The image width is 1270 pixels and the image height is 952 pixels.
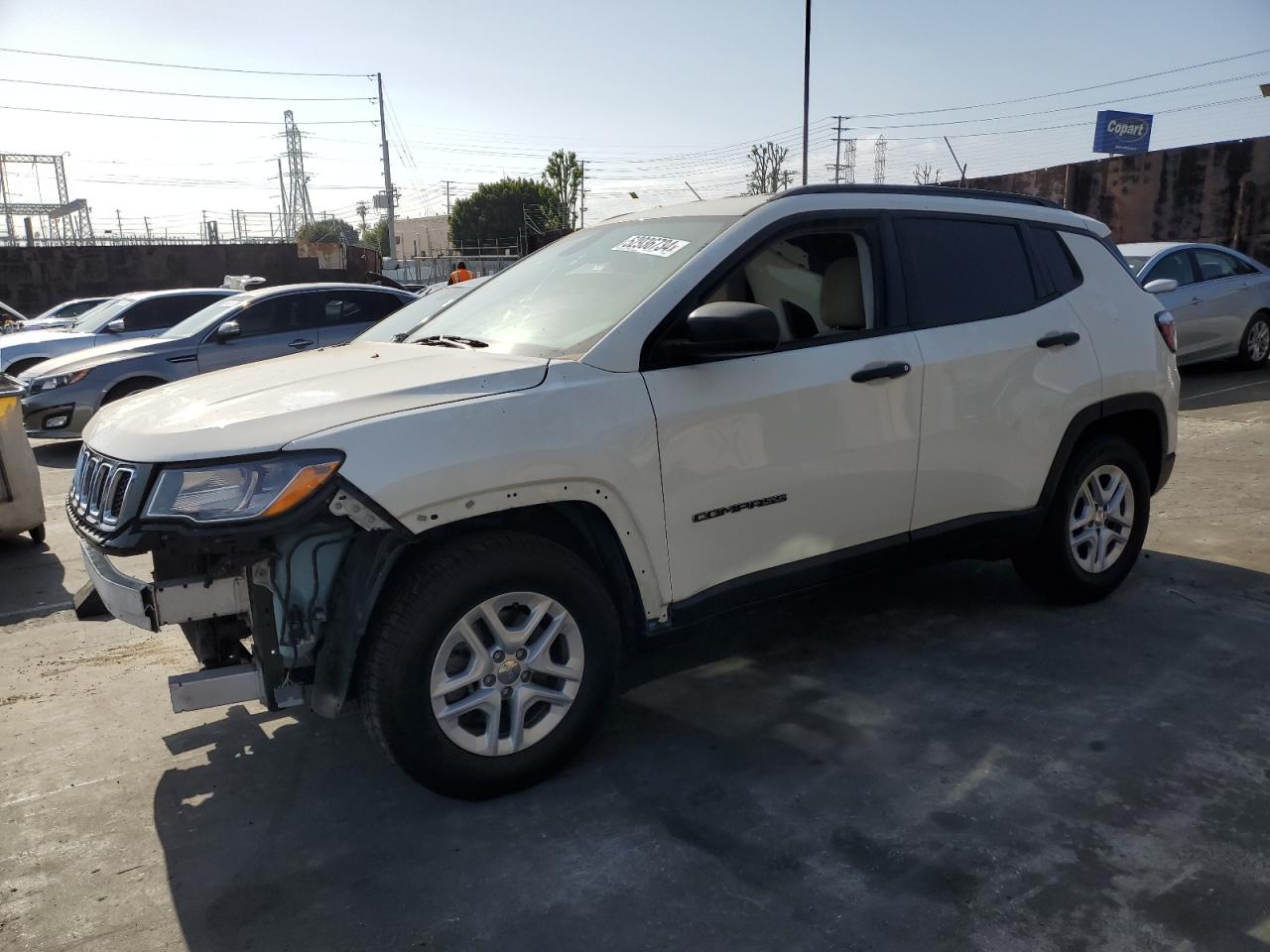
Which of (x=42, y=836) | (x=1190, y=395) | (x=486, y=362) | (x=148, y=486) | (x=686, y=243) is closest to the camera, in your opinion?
(x=148, y=486)

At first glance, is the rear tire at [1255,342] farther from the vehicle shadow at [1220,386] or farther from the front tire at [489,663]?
the front tire at [489,663]

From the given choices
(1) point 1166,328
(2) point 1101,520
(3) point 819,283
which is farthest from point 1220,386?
(3) point 819,283

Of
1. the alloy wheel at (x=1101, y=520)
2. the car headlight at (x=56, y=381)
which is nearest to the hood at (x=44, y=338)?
the car headlight at (x=56, y=381)

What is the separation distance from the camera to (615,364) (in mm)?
3119

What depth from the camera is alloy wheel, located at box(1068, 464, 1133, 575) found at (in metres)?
4.49

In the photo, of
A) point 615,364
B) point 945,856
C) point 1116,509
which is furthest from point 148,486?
point 1116,509

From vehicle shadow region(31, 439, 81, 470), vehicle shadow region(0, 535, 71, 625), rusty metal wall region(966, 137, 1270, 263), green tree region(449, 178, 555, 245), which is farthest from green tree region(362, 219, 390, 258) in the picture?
vehicle shadow region(0, 535, 71, 625)

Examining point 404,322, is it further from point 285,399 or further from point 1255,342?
point 1255,342

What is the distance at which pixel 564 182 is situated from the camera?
6912 cm

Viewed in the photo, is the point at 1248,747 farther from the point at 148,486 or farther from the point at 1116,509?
the point at 148,486

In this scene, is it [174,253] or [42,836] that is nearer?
[42,836]

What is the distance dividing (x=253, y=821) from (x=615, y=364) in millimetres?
1804

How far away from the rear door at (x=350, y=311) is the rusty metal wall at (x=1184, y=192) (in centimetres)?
1149

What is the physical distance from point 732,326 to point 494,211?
83150 mm
